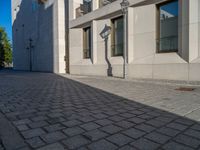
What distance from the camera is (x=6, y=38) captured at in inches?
1897

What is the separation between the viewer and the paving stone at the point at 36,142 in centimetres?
242

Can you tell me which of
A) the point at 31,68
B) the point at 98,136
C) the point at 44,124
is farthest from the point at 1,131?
the point at 31,68

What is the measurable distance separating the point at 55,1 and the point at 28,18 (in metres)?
11.0

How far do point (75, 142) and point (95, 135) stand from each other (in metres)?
0.36

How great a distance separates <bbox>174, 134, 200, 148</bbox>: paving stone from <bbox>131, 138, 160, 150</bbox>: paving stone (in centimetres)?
37

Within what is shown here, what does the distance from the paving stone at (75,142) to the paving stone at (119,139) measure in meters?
0.34

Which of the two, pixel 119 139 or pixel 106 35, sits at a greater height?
pixel 106 35

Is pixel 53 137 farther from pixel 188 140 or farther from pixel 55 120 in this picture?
pixel 188 140

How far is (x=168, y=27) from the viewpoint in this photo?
34.4 feet

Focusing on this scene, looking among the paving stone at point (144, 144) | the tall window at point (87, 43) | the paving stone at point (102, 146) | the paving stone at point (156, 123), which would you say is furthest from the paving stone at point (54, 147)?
the tall window at point (87, 43)

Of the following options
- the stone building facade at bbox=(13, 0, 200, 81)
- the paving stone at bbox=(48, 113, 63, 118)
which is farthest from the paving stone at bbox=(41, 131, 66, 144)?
the stone building facade at bbox=(13, 0, 200, 81)

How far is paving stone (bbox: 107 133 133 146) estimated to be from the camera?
8.11 feet

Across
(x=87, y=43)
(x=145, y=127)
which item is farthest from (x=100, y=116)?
(x=87, y=43)

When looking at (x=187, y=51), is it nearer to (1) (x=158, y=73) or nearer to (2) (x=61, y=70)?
(1) (x=158, y=73)
